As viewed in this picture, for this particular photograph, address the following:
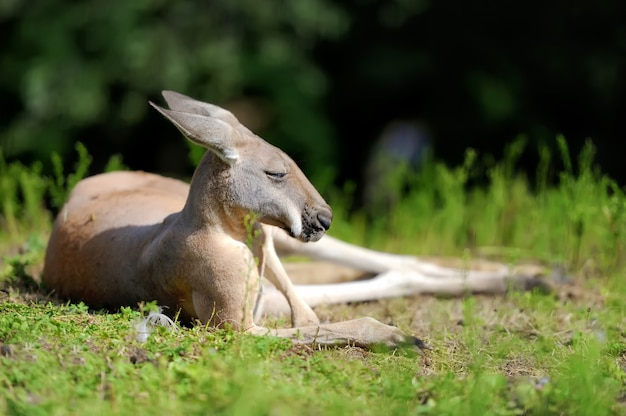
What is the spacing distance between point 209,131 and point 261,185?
1.02ft

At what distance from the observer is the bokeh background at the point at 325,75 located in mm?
9773

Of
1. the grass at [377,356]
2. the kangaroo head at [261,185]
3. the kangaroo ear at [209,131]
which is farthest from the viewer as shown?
the kangaroo head at [261,185]

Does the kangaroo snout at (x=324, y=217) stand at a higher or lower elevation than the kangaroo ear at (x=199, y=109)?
lower

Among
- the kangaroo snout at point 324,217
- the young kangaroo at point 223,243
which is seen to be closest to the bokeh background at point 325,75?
the young kangaroo at point 223,243

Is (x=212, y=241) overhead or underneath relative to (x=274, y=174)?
underneath

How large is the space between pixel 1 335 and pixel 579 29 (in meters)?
8.65

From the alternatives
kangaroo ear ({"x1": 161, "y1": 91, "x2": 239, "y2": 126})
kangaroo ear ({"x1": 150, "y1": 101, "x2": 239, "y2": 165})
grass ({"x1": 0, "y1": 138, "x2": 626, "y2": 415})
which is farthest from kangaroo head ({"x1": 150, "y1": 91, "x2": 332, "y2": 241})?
grass ({"x1": 0, "y1": 138, "x2": 626, "y2": 415})

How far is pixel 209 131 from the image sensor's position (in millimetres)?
4176

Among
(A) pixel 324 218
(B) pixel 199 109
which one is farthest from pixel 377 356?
(B) pixel 199 109

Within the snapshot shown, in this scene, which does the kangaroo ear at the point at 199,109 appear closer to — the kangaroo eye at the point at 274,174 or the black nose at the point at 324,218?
the kangaroo eye at the point at 274,174

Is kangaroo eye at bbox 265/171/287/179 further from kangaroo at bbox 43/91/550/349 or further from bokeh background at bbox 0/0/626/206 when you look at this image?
bokeh background at bbox 0/0/626/206

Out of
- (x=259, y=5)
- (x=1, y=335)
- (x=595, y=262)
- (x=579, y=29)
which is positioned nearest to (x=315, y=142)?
(x=259, y=5)

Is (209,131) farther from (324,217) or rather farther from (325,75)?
(325,75)

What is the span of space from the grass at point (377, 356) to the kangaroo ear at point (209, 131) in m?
0.73
